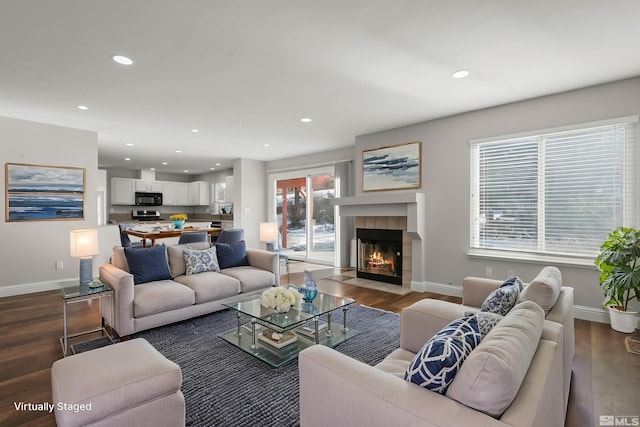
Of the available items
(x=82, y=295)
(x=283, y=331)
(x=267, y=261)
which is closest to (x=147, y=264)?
(x=82, y=295)

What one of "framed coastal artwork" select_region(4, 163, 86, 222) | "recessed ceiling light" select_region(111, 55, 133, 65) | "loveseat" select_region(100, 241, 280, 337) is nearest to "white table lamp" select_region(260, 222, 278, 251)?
"loveseat" select_region(100, 241, 280, 337)

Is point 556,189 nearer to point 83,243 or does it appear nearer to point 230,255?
point 230,255

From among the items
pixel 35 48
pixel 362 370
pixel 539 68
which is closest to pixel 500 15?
pixel 539 68

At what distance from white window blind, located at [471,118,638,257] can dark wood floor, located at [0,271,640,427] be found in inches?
41.0

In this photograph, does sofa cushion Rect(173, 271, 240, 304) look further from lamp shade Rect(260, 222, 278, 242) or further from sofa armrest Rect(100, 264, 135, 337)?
lamp shade Rect(260, 222, 278, 242)

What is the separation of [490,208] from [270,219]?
5.39m

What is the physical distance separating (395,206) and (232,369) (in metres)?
3.32

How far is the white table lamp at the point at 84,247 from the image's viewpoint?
9.70 ft

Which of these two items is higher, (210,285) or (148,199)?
(148,199)

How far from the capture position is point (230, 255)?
164 inches

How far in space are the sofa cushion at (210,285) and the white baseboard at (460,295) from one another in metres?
2.72

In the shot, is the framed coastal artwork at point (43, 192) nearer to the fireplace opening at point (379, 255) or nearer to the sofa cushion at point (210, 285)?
the sofa cushion at point (210, 285)

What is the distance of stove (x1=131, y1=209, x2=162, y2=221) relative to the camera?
9008 mm

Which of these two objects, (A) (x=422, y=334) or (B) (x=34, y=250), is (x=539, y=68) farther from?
(B) (x=34, y=250)
